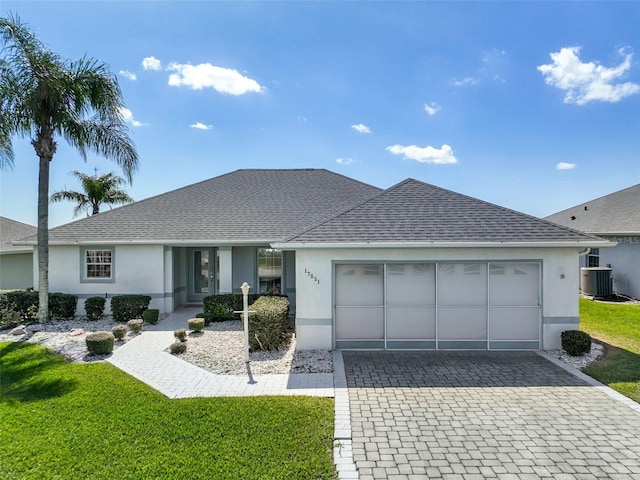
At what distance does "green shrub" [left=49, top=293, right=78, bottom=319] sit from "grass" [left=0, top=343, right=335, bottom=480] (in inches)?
276

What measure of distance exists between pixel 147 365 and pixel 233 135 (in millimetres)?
13173

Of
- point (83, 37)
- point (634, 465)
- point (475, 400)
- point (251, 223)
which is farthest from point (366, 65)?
point (634, 465)

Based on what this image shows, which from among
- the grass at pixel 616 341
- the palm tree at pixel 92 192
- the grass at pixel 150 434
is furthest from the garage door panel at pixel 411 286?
the palm tree at pixel 92 192

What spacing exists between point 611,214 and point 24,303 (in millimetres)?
33468

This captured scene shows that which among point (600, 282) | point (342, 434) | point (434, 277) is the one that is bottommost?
point (342, 434)

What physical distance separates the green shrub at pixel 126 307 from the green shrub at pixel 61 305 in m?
2.15

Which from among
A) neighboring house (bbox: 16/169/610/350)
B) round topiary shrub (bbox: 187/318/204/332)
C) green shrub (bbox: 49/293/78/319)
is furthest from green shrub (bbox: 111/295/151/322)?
neighboring house (bbox: 16/169/610/350)

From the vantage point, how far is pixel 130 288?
1388 cm

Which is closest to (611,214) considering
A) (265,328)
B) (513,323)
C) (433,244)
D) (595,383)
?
(513,323)

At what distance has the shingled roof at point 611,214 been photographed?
60.2 ft

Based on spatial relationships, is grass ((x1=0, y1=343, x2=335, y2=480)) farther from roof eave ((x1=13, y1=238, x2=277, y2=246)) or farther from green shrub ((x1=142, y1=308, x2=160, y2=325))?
roof eave ((x1=13, y1=238, x2=277, y2=246))

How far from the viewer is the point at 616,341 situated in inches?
394

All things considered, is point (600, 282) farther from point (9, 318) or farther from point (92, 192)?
point (92, 192)

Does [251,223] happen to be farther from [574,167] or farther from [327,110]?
[574,167]
